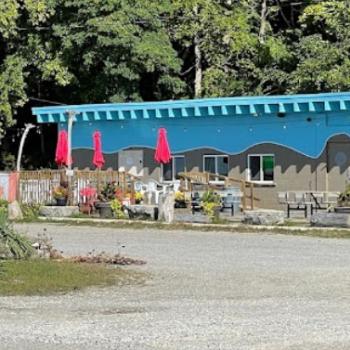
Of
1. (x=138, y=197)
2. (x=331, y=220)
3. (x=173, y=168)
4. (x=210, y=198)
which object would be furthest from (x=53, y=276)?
(x=173, y=168)

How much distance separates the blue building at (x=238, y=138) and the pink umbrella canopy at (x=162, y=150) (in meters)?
1.63

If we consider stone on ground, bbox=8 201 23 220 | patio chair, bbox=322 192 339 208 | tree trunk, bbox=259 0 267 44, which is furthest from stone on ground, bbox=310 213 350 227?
tree trunk, bbox=259 0 267 44

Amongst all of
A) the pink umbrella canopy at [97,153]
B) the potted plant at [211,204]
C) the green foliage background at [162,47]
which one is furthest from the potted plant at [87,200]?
the green foliage background at [162,47]

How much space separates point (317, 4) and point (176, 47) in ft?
23.0

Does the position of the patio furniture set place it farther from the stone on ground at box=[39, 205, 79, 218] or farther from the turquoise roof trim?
the stone on ground at box=[39, 205, 79, 218]

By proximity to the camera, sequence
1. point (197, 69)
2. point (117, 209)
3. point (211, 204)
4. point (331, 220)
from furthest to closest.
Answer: point (197, 69), point (117, 209), point (211, 204), point (331, 220)

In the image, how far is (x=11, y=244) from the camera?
14.3 meters

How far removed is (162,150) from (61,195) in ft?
12.4

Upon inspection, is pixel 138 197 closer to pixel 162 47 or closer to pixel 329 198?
pixel 329 198

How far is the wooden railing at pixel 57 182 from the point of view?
27.8 meters

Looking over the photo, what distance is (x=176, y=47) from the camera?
40625 millimetres

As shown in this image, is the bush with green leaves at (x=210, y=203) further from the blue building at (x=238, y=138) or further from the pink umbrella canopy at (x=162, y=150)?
the blue building at (x=238, y=138)

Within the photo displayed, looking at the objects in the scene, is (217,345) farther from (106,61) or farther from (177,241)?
(106,61)

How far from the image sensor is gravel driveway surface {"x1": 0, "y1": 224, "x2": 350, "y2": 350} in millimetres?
8445
